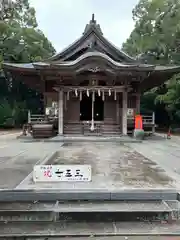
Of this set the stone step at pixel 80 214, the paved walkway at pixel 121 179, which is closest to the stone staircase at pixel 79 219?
the stone step at pixel 80 214

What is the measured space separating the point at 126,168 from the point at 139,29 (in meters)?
29.7

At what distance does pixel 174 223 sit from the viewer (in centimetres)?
389

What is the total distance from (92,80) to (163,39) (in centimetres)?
1385

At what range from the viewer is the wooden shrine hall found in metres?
15.3

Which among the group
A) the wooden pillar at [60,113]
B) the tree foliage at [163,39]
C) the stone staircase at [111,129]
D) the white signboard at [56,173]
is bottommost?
the white signboard at [56,173]

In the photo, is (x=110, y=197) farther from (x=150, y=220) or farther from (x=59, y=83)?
(x=59, y=83)

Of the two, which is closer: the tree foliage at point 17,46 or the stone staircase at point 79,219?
the stone staircase at point 79,219

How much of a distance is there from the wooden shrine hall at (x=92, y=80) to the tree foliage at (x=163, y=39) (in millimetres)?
5607

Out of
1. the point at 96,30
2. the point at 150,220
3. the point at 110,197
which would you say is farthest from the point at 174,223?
the point at 96,30

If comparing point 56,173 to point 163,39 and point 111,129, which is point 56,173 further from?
point 163,39

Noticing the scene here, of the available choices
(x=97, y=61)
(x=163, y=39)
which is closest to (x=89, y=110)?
(x=97, y=61)

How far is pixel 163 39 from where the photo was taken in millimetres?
27062

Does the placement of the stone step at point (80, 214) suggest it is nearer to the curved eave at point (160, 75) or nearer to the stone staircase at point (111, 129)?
the stone staircase at point (111, 129)

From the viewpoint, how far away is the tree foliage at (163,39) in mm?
23359
